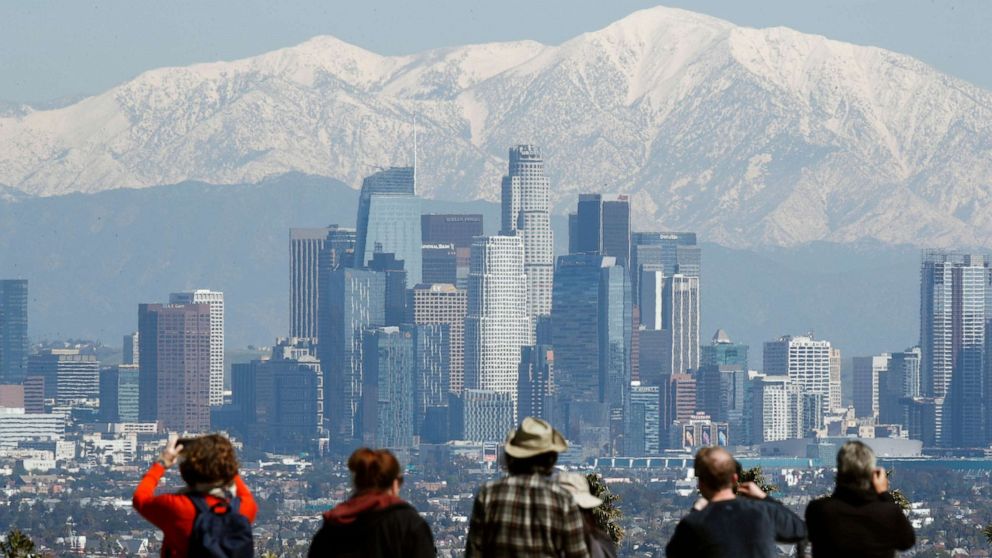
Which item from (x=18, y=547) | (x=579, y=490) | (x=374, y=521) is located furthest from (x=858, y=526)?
(x=18, y=547)

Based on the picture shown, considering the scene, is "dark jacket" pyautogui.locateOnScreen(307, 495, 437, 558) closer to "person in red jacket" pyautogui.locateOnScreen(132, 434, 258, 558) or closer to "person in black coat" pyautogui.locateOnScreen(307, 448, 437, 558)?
"person in black coat" pyautogui.locateOnScreen(307, 448, 437, 558)

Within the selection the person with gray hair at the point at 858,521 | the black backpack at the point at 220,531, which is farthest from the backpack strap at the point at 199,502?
the person with gray hair at the point at 858,521

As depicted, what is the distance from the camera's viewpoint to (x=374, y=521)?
471 inches

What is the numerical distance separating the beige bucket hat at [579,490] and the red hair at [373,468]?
73cm

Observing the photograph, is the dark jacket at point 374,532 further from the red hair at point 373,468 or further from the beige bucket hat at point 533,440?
the beige bucket hat at point 533,440

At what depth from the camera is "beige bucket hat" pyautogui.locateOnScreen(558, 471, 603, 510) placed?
1201cm

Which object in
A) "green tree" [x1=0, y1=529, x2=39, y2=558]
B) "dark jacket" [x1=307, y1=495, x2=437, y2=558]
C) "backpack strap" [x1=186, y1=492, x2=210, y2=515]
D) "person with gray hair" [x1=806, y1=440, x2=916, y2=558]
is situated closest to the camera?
"dark jacket" [x1=307, y1=495, x2=437, y2=558]

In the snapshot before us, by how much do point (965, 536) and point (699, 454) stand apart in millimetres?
114702

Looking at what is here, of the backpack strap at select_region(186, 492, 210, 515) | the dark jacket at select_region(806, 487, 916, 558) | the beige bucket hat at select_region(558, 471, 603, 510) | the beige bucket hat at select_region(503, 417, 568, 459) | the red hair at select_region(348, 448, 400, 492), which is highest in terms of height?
the beige bucket hat at select_region(503, 417, 568, 459)

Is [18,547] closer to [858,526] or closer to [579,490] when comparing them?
[579,490]

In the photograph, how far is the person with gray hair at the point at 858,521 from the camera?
12.5 meters

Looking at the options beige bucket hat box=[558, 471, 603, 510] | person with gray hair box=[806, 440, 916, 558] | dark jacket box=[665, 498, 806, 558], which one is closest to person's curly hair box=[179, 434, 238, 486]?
beige bucket hat box=[558, 471, 603, 510]

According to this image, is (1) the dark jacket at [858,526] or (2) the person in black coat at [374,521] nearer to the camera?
(2) the person in black coat at [374,521]

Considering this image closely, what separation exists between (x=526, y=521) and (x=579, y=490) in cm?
27
